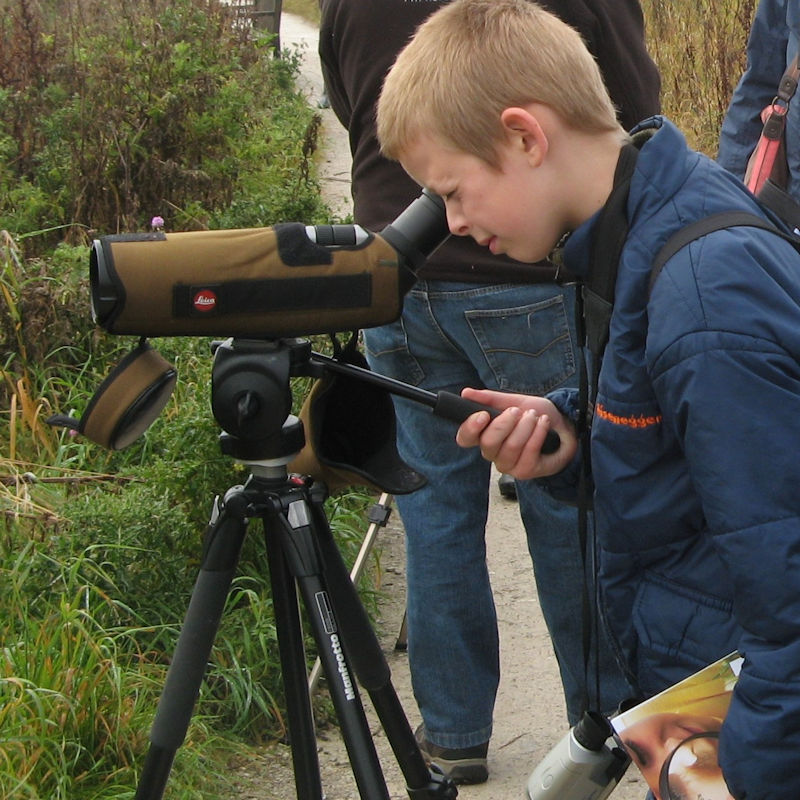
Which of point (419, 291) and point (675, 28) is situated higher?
point (419, 291)

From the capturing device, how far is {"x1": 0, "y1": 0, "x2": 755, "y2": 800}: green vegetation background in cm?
307

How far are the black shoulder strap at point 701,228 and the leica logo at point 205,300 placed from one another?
0.60 meters

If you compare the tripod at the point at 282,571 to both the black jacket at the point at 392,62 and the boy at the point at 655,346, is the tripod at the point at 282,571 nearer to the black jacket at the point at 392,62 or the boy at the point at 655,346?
the boy at the point at 655,346

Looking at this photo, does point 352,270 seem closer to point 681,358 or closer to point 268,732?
point 681,358

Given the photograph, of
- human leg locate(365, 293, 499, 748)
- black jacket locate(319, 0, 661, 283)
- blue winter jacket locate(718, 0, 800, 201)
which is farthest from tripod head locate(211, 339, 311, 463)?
blue winter jacket locate(718, 0, 800, 201)

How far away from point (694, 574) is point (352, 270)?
649 mm

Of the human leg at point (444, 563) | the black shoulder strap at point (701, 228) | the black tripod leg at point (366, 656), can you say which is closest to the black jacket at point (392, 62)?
the human leg at point (444, 563)

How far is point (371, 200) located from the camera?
2.97 meters

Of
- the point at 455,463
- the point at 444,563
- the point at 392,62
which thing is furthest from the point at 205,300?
the point at 444,563

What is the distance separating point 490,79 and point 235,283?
18.2 inches

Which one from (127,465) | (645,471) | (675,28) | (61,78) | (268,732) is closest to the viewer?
(645,471)

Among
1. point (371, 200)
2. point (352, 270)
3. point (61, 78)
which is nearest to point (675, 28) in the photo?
point (61, 78)

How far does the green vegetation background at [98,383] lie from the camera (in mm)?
3072

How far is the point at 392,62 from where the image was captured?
2.87m
